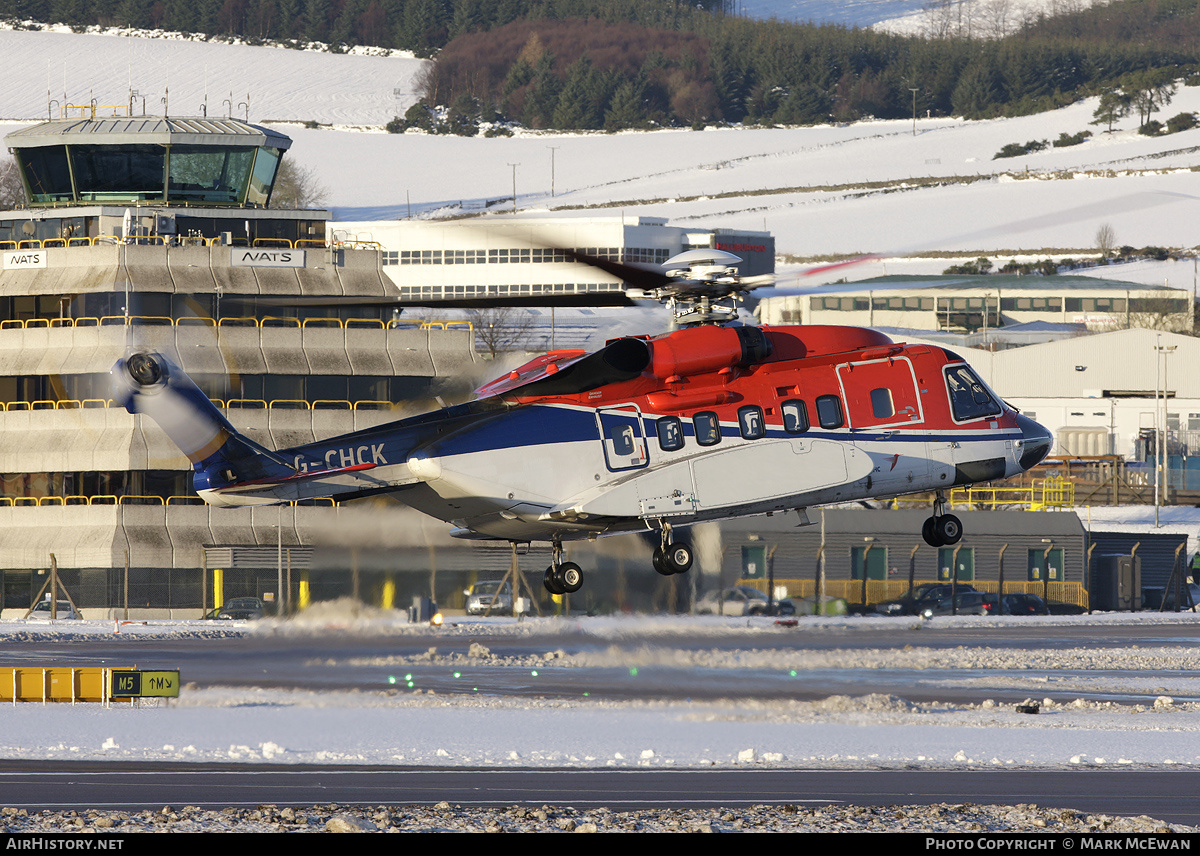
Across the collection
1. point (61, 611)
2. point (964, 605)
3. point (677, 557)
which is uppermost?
point (677, 557)

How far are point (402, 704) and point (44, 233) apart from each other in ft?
167

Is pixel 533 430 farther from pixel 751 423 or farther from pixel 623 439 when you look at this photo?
pixel 751 423

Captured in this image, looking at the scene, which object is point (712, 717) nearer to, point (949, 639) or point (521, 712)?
point (521, 712)

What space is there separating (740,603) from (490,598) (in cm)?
1201

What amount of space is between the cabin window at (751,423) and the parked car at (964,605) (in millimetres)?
50680

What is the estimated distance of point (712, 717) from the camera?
45469 mm

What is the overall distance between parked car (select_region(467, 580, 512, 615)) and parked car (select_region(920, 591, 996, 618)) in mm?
22468

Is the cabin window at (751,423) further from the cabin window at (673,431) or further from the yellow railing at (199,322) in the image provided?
the yellow railing at (199,322)

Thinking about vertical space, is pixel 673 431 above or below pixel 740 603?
above

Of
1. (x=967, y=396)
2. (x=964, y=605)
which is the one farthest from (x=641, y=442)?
(x=964, y=605)

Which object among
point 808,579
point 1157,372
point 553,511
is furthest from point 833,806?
point 1157,372

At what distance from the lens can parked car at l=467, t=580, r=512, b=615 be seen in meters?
74.3

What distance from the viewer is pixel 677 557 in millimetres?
34281

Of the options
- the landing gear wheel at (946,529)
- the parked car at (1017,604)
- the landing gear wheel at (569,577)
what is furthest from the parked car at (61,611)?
the landing gear wheel at (946,529)
